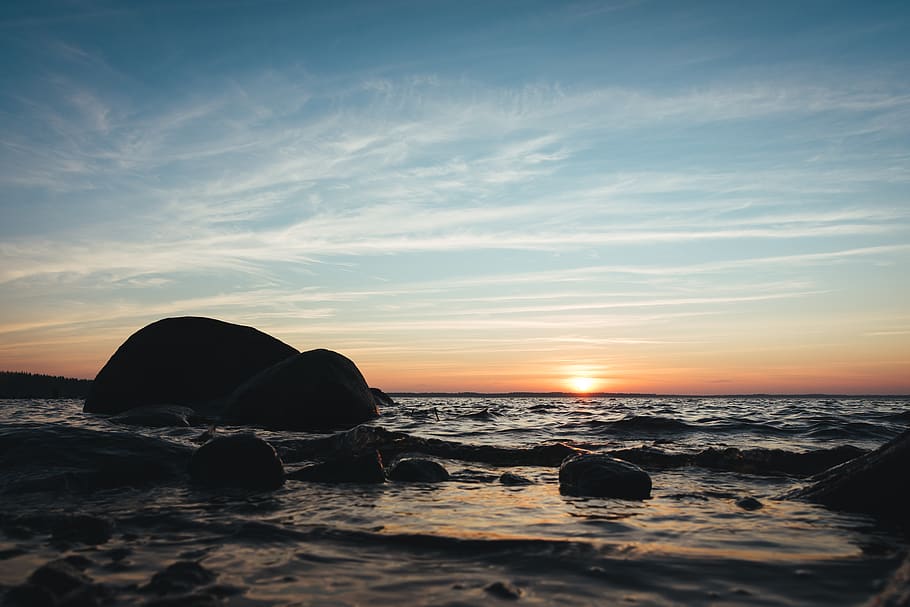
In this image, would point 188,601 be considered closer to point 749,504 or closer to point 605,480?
point 605,480

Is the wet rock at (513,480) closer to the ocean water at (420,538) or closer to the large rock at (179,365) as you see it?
the ocean water at (420,538)

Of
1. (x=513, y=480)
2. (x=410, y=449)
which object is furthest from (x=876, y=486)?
(x=410, y=449)

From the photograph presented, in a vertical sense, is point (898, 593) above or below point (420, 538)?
above

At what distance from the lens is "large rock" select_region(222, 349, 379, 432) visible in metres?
11.6

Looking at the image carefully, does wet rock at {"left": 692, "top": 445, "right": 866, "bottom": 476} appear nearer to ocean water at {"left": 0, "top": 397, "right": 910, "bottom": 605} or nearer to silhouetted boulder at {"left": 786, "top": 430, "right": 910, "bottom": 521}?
ocean water at {"left": 0, "top": 397, "right": 910, "bottom": 605}

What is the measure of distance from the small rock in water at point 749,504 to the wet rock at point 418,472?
2.57m

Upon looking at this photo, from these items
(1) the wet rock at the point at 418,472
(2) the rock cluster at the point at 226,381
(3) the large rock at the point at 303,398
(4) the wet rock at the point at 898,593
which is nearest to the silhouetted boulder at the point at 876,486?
(4) the wet rock at the point at 898,593

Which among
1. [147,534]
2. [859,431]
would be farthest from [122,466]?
[859,431]

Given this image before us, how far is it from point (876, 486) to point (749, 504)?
0.90 meters

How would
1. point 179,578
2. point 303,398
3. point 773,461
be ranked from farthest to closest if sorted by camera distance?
1. point 303,398
2. point 773,461
3. point 179,578

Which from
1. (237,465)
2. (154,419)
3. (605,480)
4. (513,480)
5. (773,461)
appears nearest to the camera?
(605,480)

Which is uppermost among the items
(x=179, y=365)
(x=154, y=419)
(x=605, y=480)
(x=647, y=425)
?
(x=179, y=365)

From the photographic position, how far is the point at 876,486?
459cm

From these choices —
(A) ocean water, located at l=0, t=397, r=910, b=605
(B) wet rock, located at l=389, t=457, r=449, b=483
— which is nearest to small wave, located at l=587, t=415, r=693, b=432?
(A) ocean water, located at l=0, t=397, r=910, b=605
